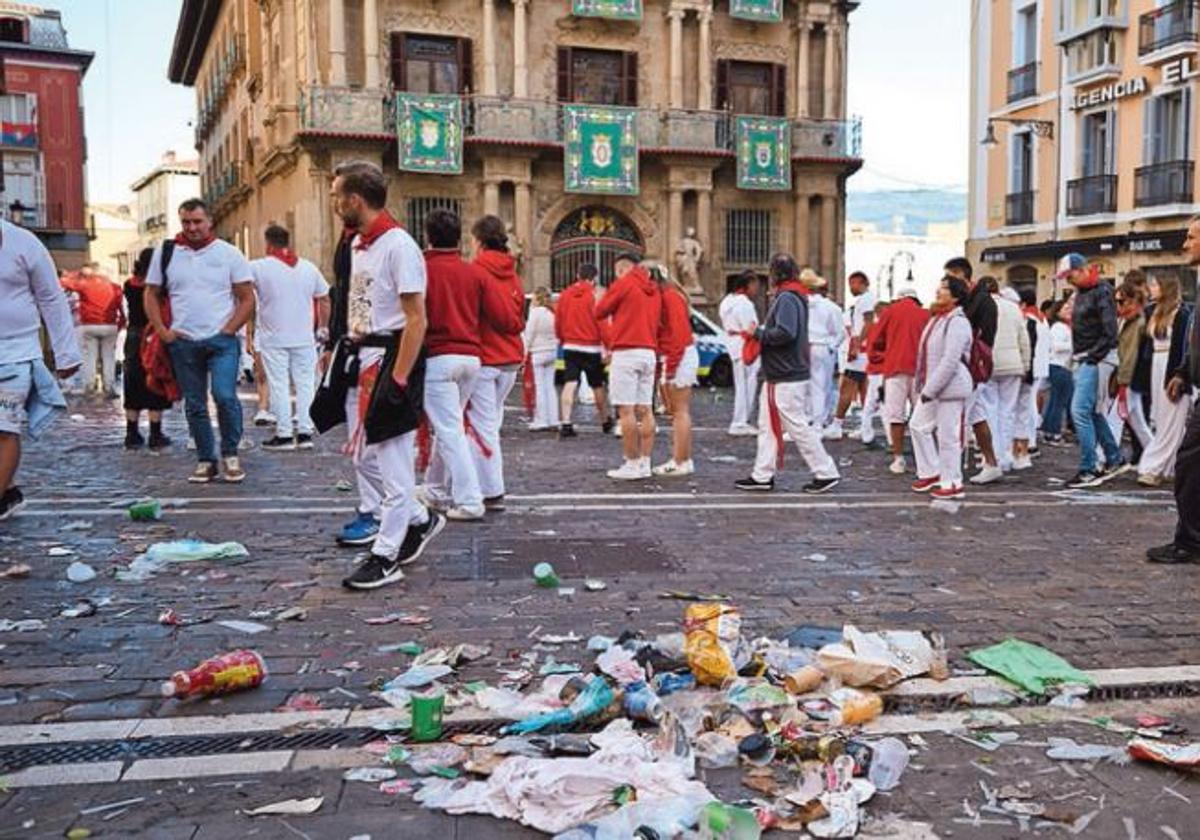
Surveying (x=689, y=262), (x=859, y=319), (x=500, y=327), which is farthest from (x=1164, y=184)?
(x=500, y=327)

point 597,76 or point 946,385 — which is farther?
point 597,76

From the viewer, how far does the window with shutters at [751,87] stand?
3288 centimetres

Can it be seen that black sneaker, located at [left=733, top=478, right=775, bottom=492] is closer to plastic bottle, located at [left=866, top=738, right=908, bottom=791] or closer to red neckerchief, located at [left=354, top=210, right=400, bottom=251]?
red neckerchief, located at [left=354, top=210, right=400, bottom=251]

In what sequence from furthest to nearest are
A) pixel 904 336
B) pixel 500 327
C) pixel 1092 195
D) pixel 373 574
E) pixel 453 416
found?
pixel 1092 195 < pixel 904 336 < pixel 500 327 < pixel 453 416 < pixel 373 574

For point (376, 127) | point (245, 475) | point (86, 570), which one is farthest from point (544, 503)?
point (376, 127)

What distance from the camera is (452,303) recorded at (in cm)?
703

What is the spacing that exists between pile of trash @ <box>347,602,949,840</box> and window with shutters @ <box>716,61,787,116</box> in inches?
1178

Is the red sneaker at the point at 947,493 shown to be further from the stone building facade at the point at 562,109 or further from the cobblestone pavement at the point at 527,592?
the stone building facade at the point at 562,109

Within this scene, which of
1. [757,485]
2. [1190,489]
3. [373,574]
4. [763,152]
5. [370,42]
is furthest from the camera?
[763,152]

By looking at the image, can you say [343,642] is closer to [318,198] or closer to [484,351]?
[484,351]

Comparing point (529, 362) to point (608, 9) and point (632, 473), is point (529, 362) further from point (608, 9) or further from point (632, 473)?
point (608, 9)

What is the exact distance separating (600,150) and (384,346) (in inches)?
1029

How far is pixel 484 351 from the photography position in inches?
322

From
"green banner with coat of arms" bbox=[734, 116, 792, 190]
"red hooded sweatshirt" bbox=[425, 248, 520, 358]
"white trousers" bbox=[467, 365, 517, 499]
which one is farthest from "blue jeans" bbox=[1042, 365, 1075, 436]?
"green banner with coat of arms" bbox=[734, 116, 792, 190]
